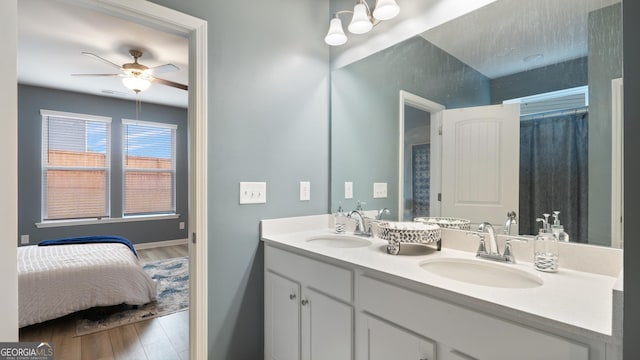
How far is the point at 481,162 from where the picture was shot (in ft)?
4.59

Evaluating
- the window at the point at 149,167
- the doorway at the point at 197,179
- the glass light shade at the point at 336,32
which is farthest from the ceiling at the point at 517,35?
the window at the point at 149,167

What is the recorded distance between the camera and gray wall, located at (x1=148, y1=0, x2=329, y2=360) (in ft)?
5.26

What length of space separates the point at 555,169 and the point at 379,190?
3.03 ft

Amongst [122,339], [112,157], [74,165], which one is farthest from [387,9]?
[74,165]

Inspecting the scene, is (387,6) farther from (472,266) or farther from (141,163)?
(141,163)

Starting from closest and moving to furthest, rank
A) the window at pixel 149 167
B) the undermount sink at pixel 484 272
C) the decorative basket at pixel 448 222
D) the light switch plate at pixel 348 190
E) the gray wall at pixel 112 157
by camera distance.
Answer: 1. the undermount sink at pixel 484 272
2. the decorative basket at pixel 448 222
3. the light switch plate at pixel 348 190
4. the gray wall at pixel 112 157
5. the window at pixel 149 167

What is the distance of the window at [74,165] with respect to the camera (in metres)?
4.41

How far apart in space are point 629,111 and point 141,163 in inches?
232

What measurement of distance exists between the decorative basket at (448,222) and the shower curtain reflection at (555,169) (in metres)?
0.24

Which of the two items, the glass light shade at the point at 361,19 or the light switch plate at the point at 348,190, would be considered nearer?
the glass light shade at the point at 361,19

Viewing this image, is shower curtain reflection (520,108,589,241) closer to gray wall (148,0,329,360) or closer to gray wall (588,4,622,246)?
gray wall (588,4,622,246)

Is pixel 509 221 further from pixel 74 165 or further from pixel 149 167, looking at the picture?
pixel 74 165

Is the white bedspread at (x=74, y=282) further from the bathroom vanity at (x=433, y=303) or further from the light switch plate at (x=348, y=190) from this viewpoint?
the light switch plate at (x=348, y=190)

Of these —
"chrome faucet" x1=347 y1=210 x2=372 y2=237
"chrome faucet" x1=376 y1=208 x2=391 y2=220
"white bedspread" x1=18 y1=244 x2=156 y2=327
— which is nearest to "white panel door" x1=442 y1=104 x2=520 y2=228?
"chrome faucet" x1=376 y1=208 x2=391 y2=220
